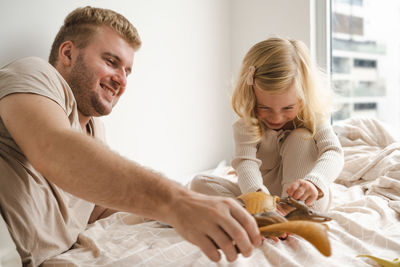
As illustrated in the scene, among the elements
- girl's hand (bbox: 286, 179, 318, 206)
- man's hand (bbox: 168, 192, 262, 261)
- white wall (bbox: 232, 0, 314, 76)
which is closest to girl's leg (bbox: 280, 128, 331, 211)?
girl's hand (bbox: 286, 179, 318, 206)

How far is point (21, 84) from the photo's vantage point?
0.89 meters

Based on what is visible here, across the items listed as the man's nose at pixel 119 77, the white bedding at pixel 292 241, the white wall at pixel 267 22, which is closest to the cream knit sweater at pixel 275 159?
the white bedding at pixel 292 241

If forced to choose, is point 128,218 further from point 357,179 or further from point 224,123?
point 224,123

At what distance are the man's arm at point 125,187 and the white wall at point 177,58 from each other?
0.75 metres

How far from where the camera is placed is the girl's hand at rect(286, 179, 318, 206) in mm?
1139

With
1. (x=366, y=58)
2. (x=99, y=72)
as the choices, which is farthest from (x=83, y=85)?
(x=366, y=58)

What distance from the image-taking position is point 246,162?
4.70 ft

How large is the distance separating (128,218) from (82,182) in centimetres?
60

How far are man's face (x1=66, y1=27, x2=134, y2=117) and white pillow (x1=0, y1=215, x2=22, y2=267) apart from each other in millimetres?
624

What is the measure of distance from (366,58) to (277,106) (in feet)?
4.81

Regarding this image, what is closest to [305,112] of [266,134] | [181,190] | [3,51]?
[266,134]

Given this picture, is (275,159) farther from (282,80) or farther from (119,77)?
(119,77)

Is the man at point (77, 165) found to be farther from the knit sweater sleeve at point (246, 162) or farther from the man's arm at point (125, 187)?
the knit sweater sleeve at point (246, 162)

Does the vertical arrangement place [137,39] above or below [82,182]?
above
